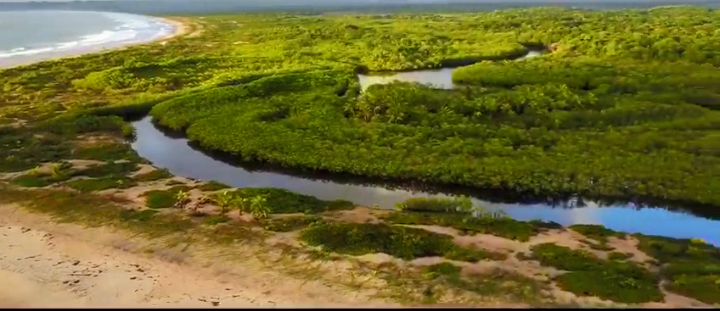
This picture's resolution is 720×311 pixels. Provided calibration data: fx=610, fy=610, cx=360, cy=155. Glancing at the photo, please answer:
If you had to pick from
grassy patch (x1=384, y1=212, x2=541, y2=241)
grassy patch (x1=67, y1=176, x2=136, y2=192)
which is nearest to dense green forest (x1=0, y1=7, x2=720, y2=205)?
grassy patch (x1=384, y1=212, x2=541, y2=241)

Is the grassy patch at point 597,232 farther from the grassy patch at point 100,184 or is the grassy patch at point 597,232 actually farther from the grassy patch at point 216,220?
the grassy patch at point 100,184

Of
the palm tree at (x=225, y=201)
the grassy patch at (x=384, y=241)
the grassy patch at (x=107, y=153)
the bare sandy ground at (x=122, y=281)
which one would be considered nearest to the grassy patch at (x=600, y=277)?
the grassy patch at (x=384, y=241)

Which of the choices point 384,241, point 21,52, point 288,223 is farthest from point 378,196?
point 21,52

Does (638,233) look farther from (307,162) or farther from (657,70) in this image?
(657,70)

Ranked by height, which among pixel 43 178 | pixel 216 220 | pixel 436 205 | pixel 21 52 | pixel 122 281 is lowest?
pixel 122 281

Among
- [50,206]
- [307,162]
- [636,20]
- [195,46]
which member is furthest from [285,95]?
[636,20]

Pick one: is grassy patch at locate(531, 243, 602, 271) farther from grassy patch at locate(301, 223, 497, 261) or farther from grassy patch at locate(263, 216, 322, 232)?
grassy patch at locate(263, 216, 322, 232)

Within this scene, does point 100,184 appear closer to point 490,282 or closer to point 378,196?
point 378,196
